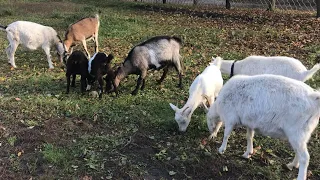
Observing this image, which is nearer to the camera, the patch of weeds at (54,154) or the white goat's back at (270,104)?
the white goat's back at (270,104)

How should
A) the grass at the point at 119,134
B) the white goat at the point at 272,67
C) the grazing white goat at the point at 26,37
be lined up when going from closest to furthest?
the grass at the point at 119,134, the white goat at the point at 272,67, the grazing white goat at the point at 26,37

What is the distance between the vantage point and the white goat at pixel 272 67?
A: 6.68 meters

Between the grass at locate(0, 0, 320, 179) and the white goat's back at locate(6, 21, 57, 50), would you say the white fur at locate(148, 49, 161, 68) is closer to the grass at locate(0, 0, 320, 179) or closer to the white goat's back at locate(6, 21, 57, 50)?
the grass at locate(0, 0, 320, 179)

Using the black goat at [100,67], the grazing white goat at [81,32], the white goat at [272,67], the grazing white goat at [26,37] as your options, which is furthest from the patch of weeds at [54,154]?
the grazing white goat at [81,32]

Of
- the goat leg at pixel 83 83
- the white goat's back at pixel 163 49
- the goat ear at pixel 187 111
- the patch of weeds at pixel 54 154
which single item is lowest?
the patch of weeds at pixel 54 154

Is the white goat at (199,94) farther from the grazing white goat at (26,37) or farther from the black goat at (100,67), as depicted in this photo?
the grazing white goat at (26,37)

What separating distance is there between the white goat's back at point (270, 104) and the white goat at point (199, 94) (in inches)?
31.6

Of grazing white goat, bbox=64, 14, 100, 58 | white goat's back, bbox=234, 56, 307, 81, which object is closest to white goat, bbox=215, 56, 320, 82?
white goat's back, bbox=234, 56, 307, 81

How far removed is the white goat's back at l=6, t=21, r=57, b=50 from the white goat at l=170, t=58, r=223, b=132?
5001 millimetres

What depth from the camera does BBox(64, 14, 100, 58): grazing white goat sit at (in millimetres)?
Answer: 10430

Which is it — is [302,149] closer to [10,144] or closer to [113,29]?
[10,144]

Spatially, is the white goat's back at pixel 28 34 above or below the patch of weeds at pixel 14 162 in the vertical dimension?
above

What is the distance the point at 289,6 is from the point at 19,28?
16.0m

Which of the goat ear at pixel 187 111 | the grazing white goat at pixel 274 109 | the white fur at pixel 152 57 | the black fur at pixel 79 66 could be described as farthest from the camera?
the white fur at pixel 152 57
